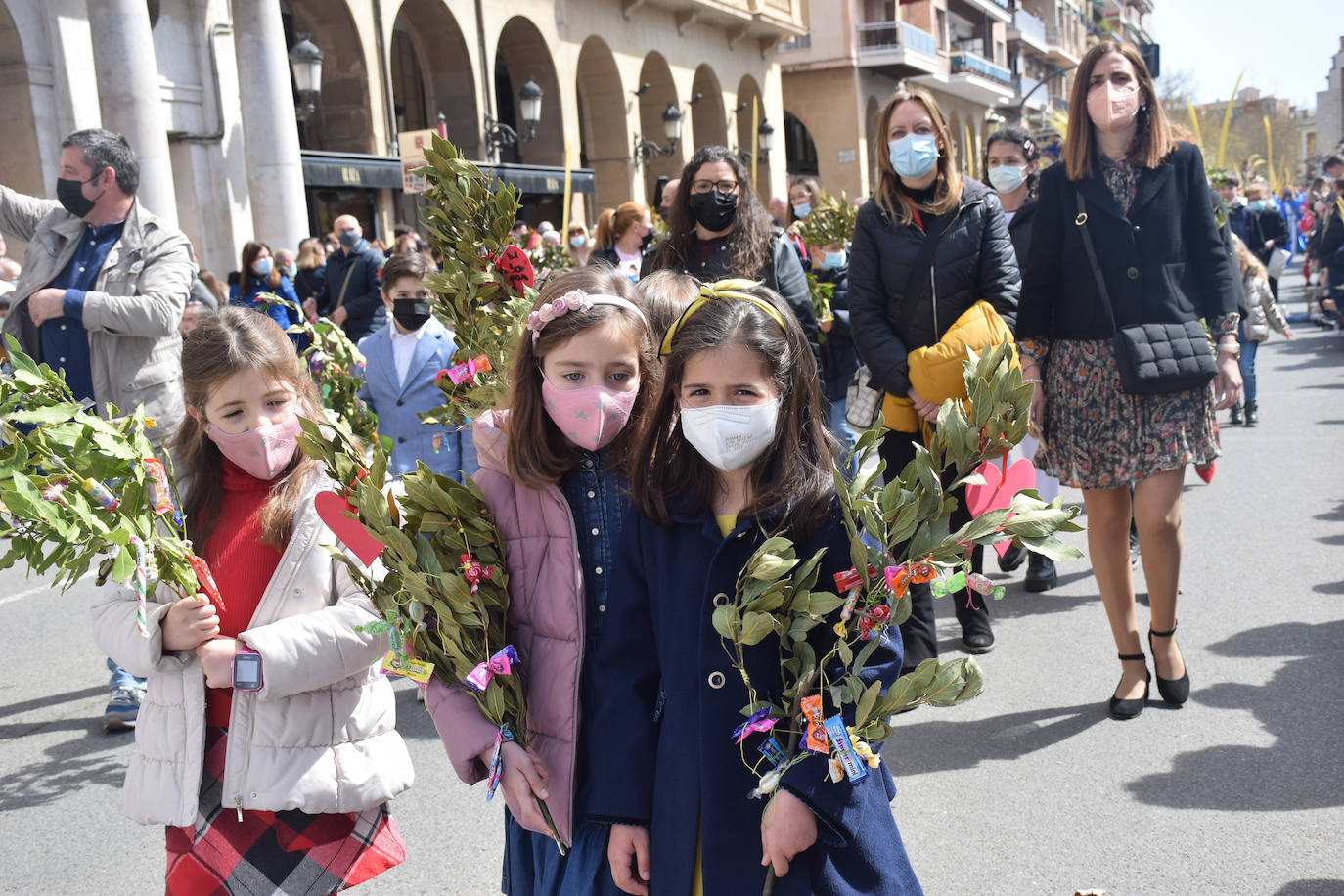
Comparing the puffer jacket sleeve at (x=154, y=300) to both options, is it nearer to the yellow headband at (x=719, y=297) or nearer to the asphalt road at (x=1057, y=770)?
the asphalt road at (x=1057, y=770)

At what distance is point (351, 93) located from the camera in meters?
18.7

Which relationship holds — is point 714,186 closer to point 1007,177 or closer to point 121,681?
point 1007,177

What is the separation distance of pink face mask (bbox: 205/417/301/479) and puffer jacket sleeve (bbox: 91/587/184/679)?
0.34 m

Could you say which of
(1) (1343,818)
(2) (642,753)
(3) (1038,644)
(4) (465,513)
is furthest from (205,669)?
(3) (1038,644)

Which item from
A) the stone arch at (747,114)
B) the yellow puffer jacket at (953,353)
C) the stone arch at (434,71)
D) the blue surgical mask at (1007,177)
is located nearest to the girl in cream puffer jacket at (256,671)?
the yellow puffer jacket at (953,353)

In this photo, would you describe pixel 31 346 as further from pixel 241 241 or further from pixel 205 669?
pixel 241 241

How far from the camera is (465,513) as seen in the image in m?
2.40

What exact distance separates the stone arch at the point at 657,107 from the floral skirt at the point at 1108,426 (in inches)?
924

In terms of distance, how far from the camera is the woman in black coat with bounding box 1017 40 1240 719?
433cm

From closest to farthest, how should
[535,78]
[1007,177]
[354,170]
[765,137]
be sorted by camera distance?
[1007,177], [354,170], [535,78], [765,137]

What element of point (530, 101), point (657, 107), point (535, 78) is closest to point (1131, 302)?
point (530, 101)

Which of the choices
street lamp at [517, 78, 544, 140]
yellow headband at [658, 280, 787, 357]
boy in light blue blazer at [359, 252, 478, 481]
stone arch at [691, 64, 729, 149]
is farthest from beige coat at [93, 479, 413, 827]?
stone arch at [691, 64, 729, 149]

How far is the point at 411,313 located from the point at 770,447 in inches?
147

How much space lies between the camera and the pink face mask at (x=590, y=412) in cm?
252
